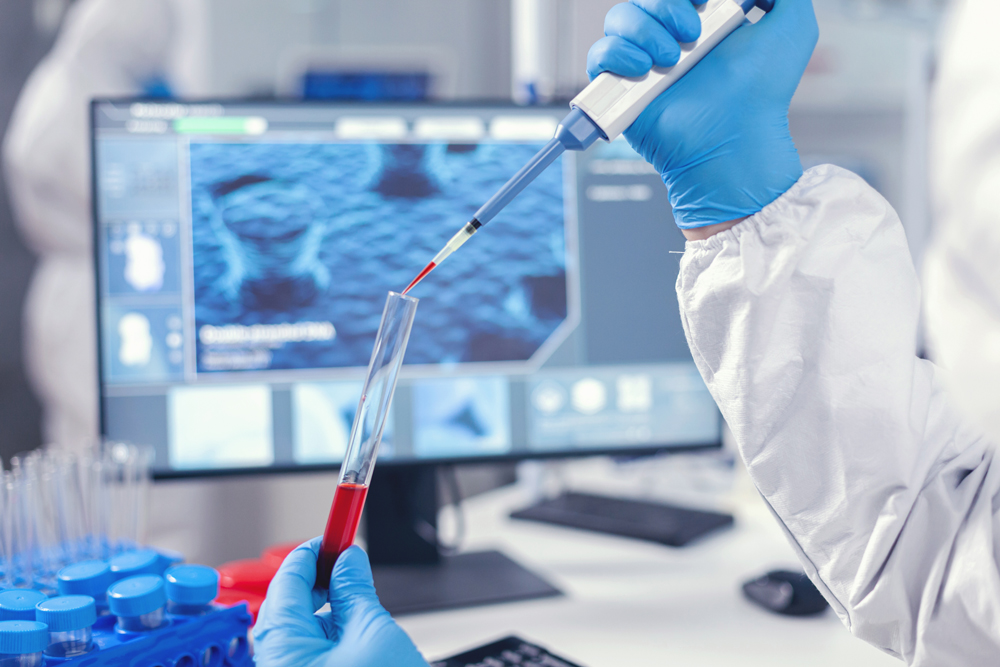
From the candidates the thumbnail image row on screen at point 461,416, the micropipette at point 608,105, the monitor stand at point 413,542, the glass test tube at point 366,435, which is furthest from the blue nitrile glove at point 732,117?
the monitor stand at point 413,542

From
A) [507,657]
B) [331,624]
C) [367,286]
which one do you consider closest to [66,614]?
[331,624]

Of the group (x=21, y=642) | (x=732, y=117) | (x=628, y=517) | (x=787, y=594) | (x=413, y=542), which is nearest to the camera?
(x=21, y=642)

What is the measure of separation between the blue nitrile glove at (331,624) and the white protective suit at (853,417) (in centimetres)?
27

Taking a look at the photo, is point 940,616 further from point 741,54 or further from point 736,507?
point 736,507

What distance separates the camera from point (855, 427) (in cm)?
48

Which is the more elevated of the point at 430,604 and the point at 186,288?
the point at 186,288

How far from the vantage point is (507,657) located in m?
0.60

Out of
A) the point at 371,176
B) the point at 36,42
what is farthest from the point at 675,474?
the point at 36,42

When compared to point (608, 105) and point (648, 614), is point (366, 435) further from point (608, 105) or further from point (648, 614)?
point (648, 614)

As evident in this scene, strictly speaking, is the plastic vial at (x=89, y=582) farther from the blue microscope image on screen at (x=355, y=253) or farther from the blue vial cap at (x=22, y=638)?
the blue microscope image on screen at (x=355, y=253)

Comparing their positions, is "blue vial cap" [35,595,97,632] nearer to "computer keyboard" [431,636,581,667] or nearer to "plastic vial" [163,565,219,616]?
"plastic vial" [163,565,219,616]

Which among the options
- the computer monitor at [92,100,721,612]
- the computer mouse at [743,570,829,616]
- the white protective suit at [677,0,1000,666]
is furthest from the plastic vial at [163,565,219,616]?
the computer mouse at [743,570,829,616]

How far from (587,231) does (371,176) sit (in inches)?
9.9

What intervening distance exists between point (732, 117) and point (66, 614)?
56 cm
